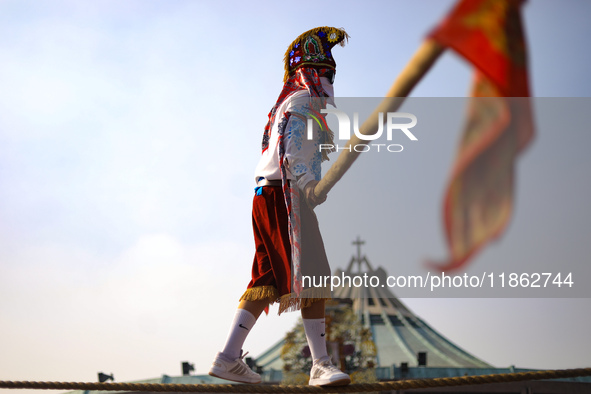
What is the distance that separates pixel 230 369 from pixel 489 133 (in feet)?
7.12

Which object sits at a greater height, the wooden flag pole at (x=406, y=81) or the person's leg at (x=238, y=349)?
the wooden flag pole at (x=406, y=81)

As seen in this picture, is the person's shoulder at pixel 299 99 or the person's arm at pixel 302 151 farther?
the person's shoulder at pixel 299 99

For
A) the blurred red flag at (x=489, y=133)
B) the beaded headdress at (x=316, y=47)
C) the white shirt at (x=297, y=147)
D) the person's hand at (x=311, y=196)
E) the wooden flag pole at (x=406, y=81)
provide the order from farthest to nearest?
the beaded headdress at (x=316, y=47)
the white shirt at (x=297, y=147)
the person's hand at (x=311, y=196)
the wooden flag pole at (x=406, y=81)
the blurred red flag at (x=489, y=133)

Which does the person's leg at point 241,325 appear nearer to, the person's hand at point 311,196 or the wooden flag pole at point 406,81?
the person's hand at point 311,196

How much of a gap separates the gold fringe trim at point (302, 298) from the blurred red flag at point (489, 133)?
1922mm

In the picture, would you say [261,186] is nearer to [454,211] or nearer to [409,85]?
[409,85]

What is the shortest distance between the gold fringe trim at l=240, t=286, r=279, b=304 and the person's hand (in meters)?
0.45

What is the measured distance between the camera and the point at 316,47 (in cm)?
288

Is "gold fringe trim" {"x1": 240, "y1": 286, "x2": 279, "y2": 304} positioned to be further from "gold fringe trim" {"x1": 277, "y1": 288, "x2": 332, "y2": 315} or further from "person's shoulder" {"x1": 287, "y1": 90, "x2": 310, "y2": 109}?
"person's shoulder" {"x1": 287, "y1": 90, "x2": 310, "y2": 109}

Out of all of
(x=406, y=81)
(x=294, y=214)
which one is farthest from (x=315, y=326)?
(x=406, y=81)

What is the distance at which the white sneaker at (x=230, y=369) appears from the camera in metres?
2.70

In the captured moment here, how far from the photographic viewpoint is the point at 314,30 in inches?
116

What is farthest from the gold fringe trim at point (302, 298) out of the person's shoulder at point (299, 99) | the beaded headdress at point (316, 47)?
the beaded headdress at point (316, 47)

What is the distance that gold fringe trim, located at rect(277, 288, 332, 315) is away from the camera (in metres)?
2.70
